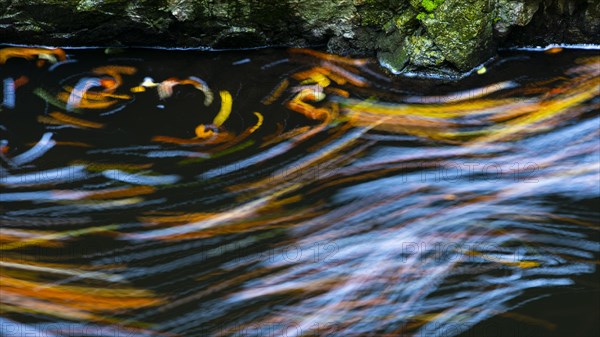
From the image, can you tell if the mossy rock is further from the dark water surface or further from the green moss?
the dark water surface

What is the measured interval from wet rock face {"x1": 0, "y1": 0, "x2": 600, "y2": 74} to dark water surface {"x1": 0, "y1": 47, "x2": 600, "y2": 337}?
0.12m

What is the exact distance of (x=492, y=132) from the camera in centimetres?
373

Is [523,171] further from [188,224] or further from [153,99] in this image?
[153,99]

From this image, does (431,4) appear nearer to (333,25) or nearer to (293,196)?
(333,25)

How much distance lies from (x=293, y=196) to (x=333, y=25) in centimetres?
139

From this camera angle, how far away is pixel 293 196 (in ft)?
11.0

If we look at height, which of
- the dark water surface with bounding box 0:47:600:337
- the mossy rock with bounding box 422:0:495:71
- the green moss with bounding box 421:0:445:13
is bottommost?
the dark water surface with bounding box 0:47:600:337

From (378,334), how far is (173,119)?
1.72 meters

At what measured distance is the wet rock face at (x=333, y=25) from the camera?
403 cm

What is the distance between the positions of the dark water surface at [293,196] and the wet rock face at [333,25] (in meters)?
0.12

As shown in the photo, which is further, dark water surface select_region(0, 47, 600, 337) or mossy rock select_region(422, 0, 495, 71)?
mossy rock select_region(422, 0, 495, 71)

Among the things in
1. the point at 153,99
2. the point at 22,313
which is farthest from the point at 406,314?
the point at 153,99

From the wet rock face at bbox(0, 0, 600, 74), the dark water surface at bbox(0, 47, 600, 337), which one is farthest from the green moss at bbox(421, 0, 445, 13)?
the dark water surface at bbox(0, 47, 600, 337)

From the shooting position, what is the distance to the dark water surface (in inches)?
112
